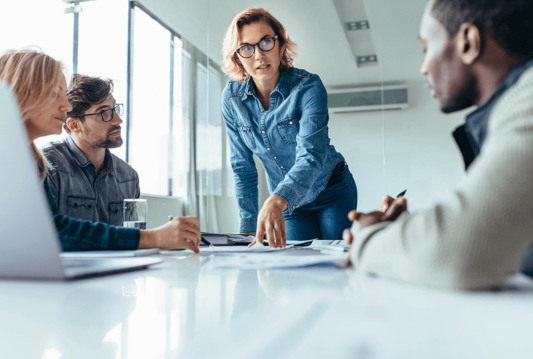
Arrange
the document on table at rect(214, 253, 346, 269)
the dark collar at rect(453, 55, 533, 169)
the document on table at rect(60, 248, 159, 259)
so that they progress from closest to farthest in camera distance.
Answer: the dark collar at rect(453, 55, 533, 169) < the document on table at rect(214, 253, 346, 269) < the document on table at rect(60, 248, 159, 259)

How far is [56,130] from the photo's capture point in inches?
51.1

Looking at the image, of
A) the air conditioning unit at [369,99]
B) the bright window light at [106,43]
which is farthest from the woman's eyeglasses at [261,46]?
the bright window light at [106,43]

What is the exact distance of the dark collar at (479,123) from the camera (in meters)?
0.49

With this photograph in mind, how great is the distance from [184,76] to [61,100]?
3.24 m

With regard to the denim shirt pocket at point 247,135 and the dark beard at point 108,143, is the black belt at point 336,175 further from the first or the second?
the dark beard at point 108,143

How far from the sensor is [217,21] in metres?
4.19

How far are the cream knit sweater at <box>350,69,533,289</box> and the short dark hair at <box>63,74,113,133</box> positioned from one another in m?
1.94

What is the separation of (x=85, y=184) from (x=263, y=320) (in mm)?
1684

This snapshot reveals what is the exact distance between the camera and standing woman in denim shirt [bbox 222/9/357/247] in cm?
156

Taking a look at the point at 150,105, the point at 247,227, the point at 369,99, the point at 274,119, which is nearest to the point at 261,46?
the point at 274,119

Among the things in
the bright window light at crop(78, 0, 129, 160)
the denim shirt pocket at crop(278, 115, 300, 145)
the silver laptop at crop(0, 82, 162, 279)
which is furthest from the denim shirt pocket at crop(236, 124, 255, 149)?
the bright window light at crop(78, 0, 129, 160)

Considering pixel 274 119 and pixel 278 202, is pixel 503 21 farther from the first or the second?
pixel 274 119

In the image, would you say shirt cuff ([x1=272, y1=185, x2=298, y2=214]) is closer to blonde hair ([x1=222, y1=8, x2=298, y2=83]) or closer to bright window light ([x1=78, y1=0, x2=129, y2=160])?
blonde hair ([x1=222, y1=8, x2=298, y2=83])

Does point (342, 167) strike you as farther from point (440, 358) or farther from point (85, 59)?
point (85, 59)
